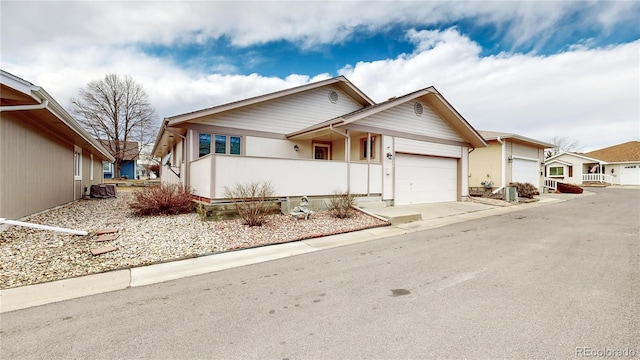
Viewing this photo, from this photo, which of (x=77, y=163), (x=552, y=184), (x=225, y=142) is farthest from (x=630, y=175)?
(x=77, y=163)

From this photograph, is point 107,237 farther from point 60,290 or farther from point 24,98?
point 24,98

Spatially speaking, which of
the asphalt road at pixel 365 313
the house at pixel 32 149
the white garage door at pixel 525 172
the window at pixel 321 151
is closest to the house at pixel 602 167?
the white garage door at pixel 525 172

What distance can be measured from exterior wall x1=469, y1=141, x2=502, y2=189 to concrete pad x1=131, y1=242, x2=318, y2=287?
52.2 ft

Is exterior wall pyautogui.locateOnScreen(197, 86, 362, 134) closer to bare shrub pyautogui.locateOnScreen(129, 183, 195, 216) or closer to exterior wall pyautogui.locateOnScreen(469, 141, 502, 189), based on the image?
bare shrub pyautogui.locateOnScreen(129, 183, 195, 216)

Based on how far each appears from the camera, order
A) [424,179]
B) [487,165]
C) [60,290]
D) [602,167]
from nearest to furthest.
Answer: [60,290], [424,179], [487,165], [602,167]

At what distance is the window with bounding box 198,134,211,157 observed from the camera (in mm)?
10055

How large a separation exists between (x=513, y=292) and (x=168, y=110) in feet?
116

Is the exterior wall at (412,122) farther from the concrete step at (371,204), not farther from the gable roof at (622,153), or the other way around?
the gable roof at (622,153)

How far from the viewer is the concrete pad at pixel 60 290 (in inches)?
135

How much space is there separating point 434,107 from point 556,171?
32590mm

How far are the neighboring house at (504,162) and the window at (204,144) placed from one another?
16264mm

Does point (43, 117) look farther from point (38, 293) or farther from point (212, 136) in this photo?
point (38, 293)

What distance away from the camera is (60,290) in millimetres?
3809

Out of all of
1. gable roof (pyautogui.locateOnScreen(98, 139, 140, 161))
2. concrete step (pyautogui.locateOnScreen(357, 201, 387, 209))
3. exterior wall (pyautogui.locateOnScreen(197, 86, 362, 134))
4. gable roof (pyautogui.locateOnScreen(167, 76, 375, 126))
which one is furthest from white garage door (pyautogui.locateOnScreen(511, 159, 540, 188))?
gable roof (pyautogui.locateOnScreen(98, 139, 140, 161))
